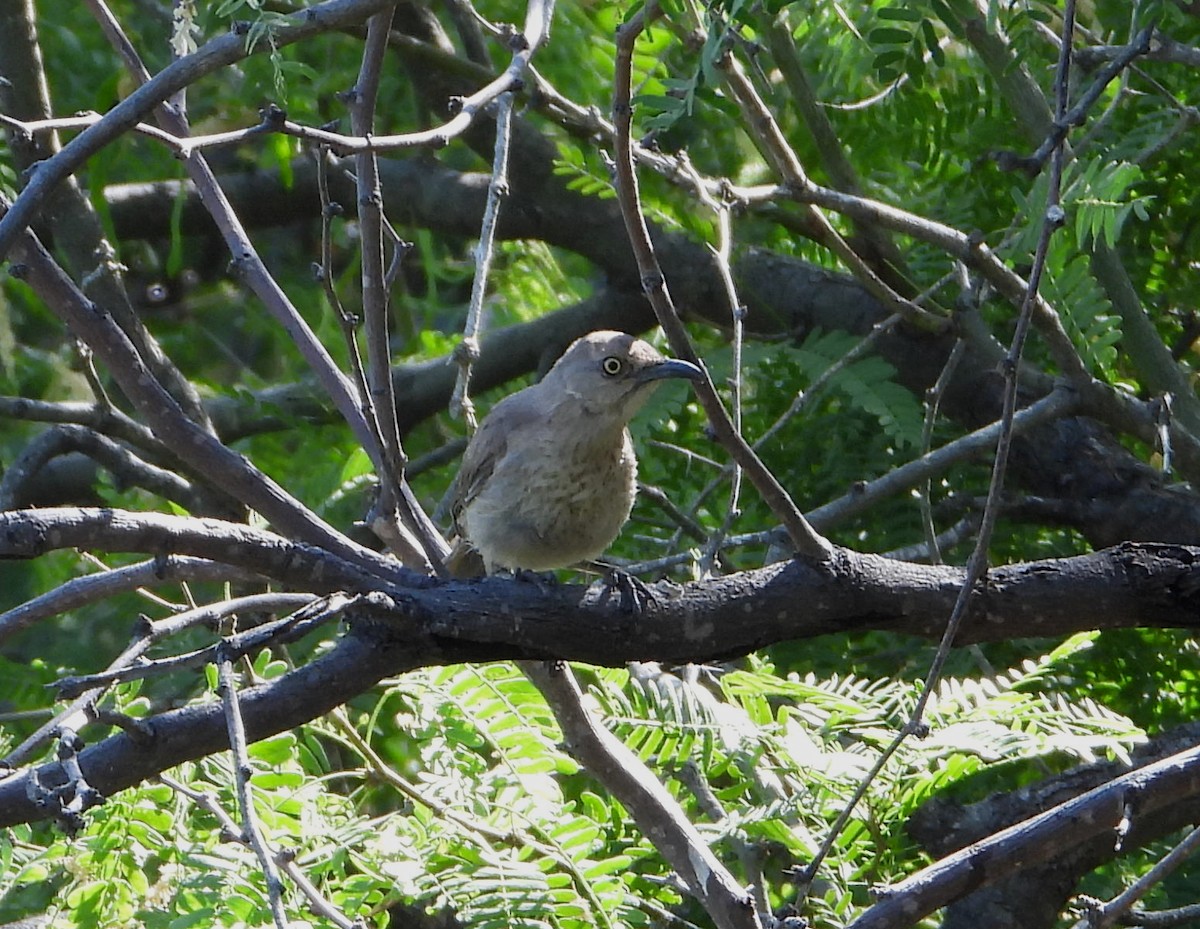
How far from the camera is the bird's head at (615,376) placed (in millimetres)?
4750

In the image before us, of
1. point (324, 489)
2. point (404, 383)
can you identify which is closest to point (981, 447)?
point (324, 489)

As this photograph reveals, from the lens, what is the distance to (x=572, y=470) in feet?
15.5

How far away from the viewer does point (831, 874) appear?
393cm

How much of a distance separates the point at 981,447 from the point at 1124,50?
4.62 feet

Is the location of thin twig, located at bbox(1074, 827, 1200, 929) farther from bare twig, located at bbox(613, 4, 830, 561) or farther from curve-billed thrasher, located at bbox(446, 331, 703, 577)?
curve-billed thrasher, located at bbox(446, 331, 703, 577)

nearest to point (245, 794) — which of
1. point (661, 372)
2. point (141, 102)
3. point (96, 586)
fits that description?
point (96, 586)

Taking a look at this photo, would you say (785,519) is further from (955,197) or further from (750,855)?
(955,197)

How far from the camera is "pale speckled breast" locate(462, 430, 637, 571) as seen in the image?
4.70 m

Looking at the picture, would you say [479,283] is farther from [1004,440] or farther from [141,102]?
[1004,440]

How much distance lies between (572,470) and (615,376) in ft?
1.07

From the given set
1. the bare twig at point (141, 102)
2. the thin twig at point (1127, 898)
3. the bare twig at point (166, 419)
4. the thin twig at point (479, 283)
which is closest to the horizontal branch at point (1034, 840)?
the thin twig at point (1127, 898)

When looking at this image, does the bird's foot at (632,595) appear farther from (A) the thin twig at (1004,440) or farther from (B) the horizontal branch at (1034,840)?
(B) the horizontal branch at (1034,840)

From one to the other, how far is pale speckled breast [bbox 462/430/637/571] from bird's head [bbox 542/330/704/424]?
11cm

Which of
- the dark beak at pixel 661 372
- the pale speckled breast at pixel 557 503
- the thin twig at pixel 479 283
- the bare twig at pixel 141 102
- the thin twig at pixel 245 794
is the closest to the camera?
the thin twig at pixel 245 794
